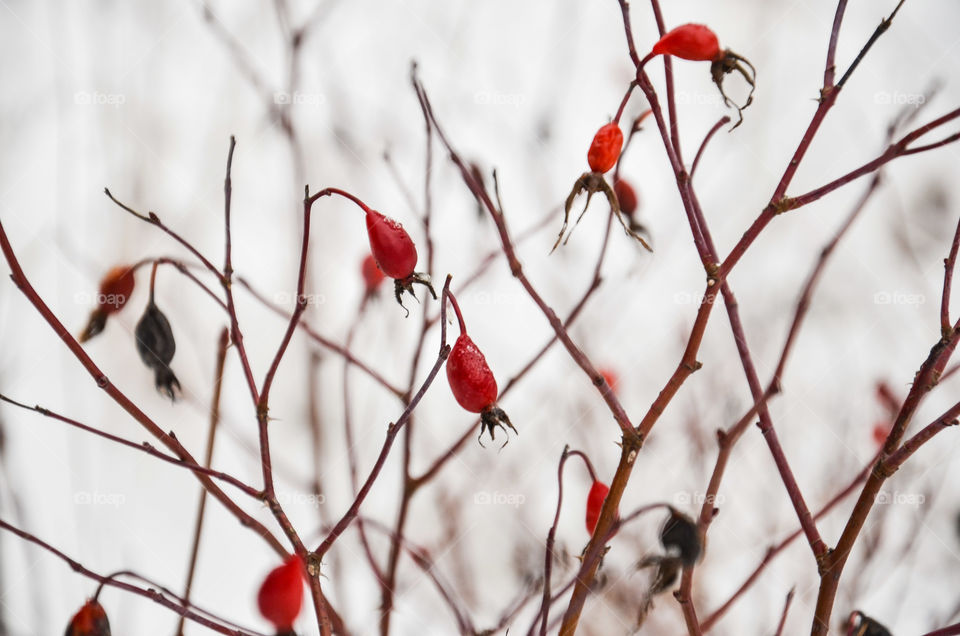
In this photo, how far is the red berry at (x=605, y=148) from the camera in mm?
409

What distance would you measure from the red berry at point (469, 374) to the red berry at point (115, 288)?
220 millimetres

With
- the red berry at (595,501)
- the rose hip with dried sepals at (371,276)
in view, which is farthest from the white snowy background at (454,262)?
the red berry at (595,501)

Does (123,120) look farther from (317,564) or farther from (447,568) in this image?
(317,564)

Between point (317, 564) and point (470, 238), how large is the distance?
0.83m

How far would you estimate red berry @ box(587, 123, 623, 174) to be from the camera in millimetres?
409

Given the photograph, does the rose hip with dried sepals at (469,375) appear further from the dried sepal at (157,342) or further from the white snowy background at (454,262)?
the white snowy background at (454,262)

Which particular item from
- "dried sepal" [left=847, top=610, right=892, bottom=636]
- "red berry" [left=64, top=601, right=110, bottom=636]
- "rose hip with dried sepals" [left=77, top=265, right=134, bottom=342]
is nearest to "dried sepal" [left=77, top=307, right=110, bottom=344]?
"rose hip with dried sepals" [left=77, top=265, right=134, bottom=342]

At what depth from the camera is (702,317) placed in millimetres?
394

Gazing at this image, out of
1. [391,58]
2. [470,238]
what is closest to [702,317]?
[470,238]

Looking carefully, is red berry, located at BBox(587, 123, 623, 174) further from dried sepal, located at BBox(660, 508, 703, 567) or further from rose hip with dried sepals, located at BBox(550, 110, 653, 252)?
dried sepal, located at BBox(660, 508, 703, 567)

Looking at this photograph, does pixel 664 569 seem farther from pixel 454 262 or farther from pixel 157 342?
pixel 454 262

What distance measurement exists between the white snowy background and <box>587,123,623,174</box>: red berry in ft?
2.03

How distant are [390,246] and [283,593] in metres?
0.19

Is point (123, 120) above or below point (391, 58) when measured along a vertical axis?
below
